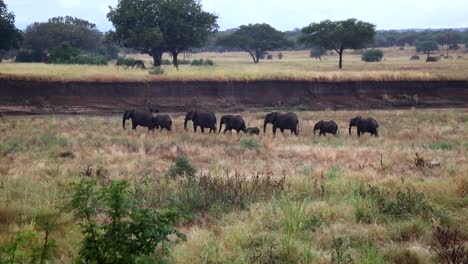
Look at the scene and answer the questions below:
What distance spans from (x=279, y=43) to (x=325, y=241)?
7810 centimetres

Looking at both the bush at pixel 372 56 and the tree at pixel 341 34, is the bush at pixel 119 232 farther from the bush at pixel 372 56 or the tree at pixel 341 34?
the bush at pixel 372 56

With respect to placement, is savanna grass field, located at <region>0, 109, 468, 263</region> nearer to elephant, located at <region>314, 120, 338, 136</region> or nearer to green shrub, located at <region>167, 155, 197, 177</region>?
green shrub, located at <region>167, 155, 197, 177</region>

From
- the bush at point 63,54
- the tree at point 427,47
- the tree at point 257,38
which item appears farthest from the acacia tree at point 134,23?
the tree at point 427,47

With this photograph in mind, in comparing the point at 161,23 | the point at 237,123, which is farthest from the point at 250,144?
the point at 161,23

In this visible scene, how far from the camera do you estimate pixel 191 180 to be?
12.4 m

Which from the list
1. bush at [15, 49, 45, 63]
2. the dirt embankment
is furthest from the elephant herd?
bush at [15, 49, 45, 63]

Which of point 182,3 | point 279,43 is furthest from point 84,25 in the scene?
point 182,3

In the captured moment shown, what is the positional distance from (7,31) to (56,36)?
106ft

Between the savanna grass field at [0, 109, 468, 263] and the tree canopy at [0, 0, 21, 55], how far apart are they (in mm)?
31524

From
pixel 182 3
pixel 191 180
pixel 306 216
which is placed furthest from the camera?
pixel 182 3

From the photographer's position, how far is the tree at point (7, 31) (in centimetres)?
4953

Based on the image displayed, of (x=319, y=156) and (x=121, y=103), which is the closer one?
(x=319, y=156)

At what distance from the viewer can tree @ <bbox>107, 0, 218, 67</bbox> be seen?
56469 mm

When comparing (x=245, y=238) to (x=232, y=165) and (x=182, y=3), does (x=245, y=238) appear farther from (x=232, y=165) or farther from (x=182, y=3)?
(x=182, y=3)
